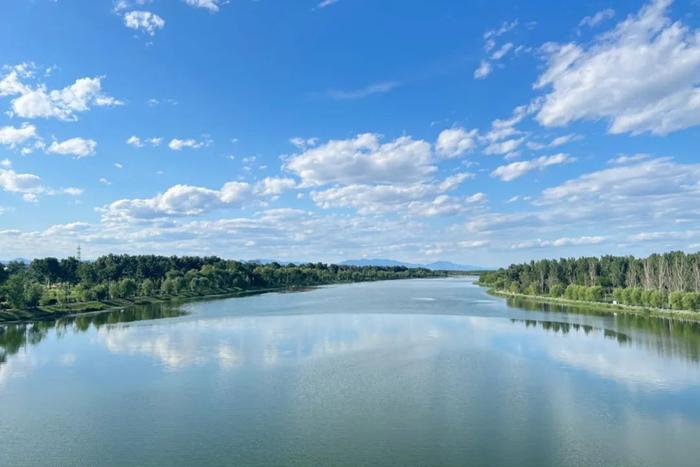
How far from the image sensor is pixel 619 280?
70688 millimetres

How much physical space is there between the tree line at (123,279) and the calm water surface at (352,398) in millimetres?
14462

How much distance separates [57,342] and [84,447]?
73.0ft

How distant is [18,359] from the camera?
2688cm

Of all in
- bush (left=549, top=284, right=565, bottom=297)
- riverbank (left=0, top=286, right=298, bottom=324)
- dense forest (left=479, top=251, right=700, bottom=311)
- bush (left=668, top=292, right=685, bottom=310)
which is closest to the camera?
riverbank (left=0, top=286, right=298, bottom=324)

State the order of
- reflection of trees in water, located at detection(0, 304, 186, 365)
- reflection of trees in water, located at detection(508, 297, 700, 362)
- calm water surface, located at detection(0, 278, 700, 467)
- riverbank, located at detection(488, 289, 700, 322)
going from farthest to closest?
riverbank, located at detection(488, 289, 700, 322), reflection of trees in water, located at detection(0, 304, 186, 365), reflection of trees in water, located at detection(508, 297, 700, 362), calm water surface, located at detection(0, 278, 700, 467)

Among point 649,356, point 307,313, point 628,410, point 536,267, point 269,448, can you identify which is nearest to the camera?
point 269,448

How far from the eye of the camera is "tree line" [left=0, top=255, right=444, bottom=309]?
48.0 m

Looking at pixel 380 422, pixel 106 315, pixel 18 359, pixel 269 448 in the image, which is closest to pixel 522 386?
pixel 380 422

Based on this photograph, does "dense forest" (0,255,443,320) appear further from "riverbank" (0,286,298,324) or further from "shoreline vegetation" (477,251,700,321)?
"shoreline vegetation" (477,251,700,321)

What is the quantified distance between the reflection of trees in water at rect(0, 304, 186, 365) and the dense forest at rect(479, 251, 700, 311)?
45018 mm

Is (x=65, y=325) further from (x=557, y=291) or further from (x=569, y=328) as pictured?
(x=557, y=291)

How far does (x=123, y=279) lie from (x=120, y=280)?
487 centimetres

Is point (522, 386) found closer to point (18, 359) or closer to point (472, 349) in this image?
point (472, 349)

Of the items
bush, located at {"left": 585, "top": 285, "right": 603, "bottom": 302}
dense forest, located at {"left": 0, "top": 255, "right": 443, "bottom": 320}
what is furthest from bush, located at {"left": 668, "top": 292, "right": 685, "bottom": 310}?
dense forest, located at {"left": 0, "top": 255, "right": 443, "bottom": 320}
